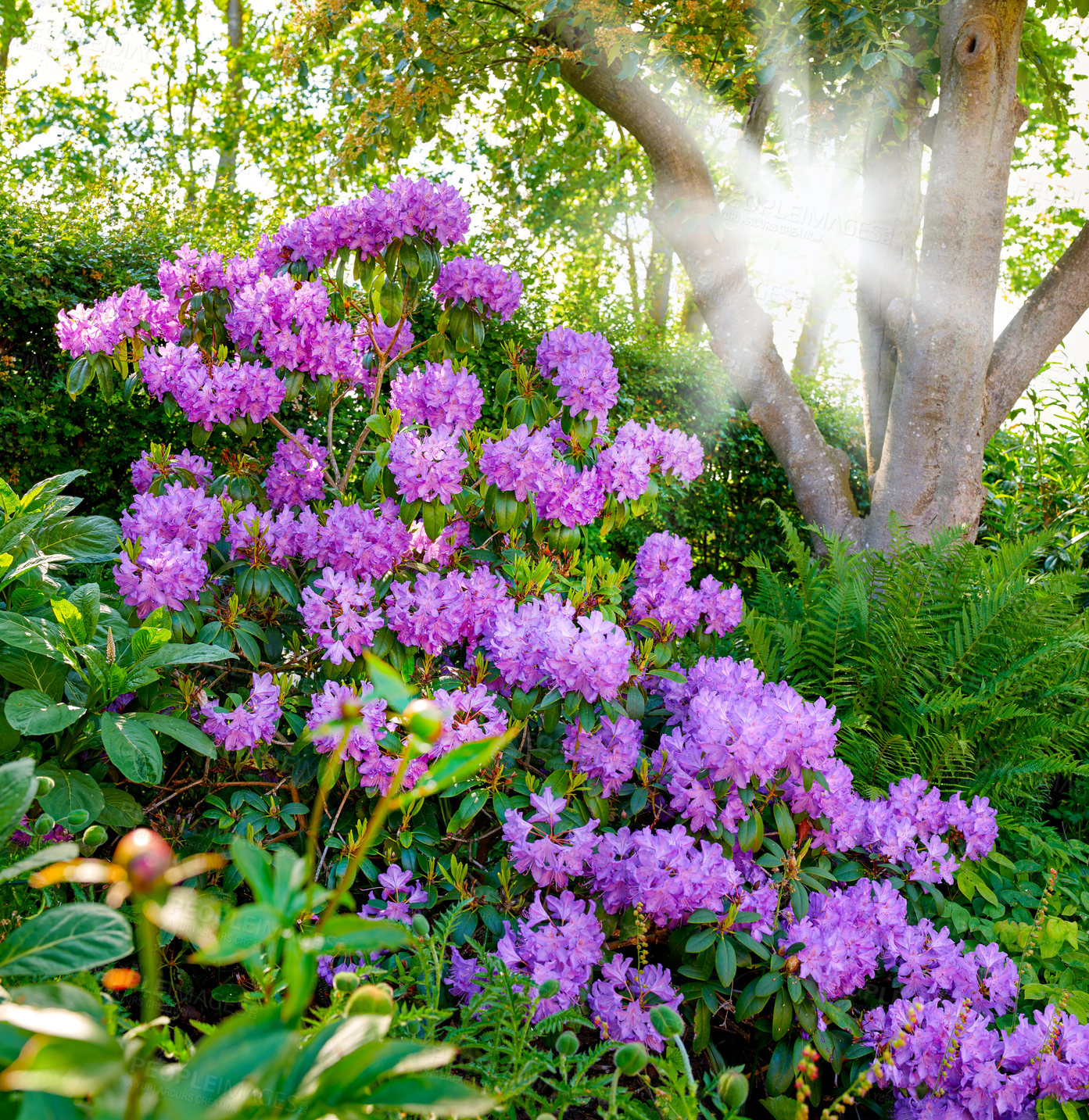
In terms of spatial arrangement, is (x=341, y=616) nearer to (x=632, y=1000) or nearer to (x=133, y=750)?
(x=133, y=750)

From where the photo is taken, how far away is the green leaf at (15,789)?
84cm

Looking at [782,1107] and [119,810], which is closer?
[782,1107]

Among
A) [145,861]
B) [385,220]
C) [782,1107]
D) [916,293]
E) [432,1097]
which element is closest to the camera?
[145,861]

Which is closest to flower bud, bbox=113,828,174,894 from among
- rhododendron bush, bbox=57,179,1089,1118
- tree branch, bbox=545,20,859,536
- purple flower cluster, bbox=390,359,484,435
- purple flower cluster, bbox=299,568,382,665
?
rhododendron bush, bbox=57,179,1089,1118

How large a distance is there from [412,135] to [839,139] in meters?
2.62

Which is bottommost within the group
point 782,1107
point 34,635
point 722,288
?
point 782,1107

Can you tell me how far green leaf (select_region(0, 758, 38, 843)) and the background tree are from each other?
3.81 m

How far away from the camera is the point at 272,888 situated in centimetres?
57

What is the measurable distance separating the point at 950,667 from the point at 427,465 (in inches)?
70.1

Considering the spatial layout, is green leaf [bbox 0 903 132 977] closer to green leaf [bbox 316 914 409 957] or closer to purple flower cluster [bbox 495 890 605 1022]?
green leaf [bbox 316 914 409 957]

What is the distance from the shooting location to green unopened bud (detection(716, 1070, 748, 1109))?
35.8 inches

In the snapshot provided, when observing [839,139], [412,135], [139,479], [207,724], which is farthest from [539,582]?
[412,135]

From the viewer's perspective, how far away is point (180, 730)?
5.55 ft

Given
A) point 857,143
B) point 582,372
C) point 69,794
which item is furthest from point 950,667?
point 857,143
